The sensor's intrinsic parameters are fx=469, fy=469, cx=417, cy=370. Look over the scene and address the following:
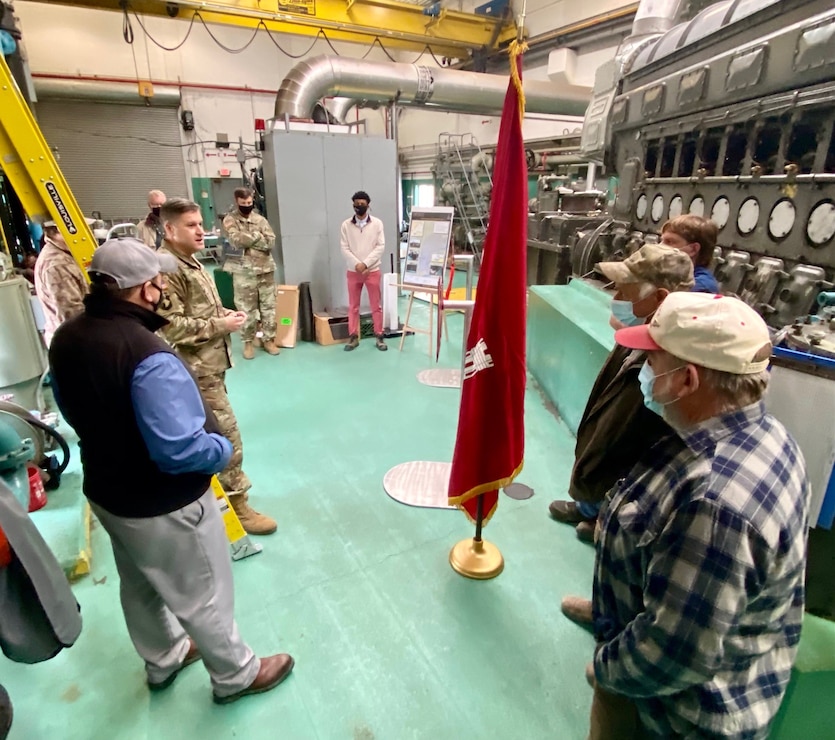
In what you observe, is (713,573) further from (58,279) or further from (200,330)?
(58,279)

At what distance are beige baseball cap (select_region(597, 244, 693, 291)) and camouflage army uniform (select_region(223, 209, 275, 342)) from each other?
13.9 ft

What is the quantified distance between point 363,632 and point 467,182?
10062 mm

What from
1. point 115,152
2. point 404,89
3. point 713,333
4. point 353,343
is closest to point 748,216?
point 713,333

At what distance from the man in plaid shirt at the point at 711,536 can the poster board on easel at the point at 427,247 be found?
4.11 m

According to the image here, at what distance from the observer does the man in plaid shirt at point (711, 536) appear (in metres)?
0.85

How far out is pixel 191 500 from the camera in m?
1.47

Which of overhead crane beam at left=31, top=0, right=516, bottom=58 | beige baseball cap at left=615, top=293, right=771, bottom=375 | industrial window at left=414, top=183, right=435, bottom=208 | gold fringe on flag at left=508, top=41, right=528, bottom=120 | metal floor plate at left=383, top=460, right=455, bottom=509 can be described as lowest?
metal floor plate at left=383, top=460, right=455, bottom=509

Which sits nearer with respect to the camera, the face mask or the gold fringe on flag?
the face mask

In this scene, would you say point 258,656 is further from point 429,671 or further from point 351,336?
point 351,336

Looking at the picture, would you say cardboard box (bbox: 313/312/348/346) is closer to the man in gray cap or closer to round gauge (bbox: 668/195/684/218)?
round gauge (bbox: 668/195/684/218)

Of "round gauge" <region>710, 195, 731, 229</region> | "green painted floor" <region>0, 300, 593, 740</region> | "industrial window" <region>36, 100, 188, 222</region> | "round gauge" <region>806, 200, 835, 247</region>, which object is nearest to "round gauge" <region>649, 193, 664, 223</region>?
"round gauge" <region>710, 195, 731, 229</region>

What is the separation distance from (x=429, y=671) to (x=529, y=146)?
10.4 metres

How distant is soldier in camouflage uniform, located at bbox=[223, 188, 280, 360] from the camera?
5.16m

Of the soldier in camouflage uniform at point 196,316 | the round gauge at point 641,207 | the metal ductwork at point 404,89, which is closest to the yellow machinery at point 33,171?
the soldier in camouflage uniform at point 196,316
